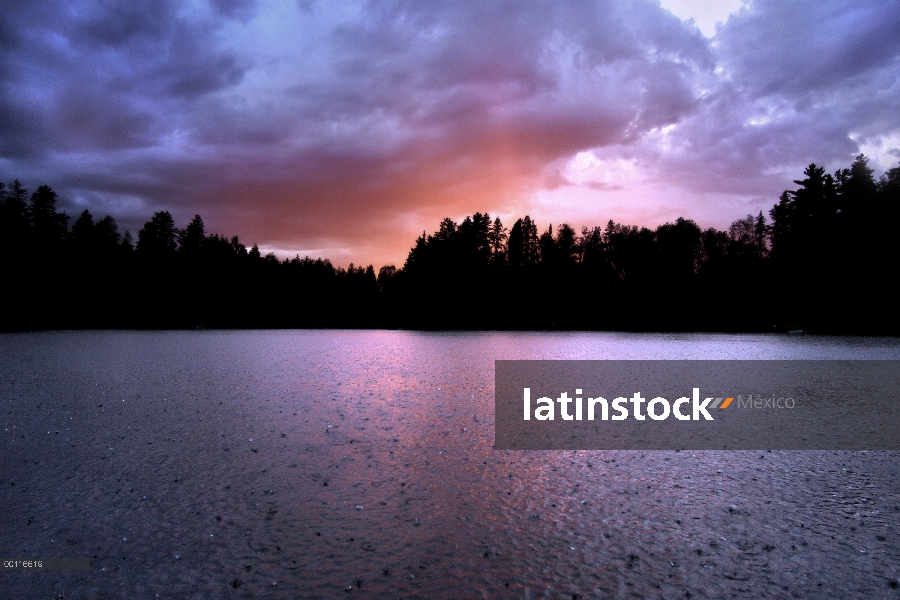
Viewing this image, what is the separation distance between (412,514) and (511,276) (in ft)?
292

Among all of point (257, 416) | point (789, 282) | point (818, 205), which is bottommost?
point (257, 416)

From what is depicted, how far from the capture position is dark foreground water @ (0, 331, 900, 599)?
436cm

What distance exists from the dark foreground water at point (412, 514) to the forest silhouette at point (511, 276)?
210 feet

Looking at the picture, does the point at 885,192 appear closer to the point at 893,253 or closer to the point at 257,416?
the point at 893,253

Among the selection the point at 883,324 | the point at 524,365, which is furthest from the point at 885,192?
the point at 524,365

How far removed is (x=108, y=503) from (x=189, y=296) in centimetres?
9524

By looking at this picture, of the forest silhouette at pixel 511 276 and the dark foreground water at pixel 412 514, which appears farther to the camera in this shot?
the forest silhouette at pixel 511 276

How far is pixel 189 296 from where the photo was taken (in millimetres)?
90562

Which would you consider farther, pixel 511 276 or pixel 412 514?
pixel 511 276

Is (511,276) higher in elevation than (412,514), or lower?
higher

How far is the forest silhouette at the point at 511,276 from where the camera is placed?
A: 6631cm

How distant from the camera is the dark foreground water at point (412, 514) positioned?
4.36 meters

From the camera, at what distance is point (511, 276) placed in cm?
9375

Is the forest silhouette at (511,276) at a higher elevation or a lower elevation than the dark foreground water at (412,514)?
higher
